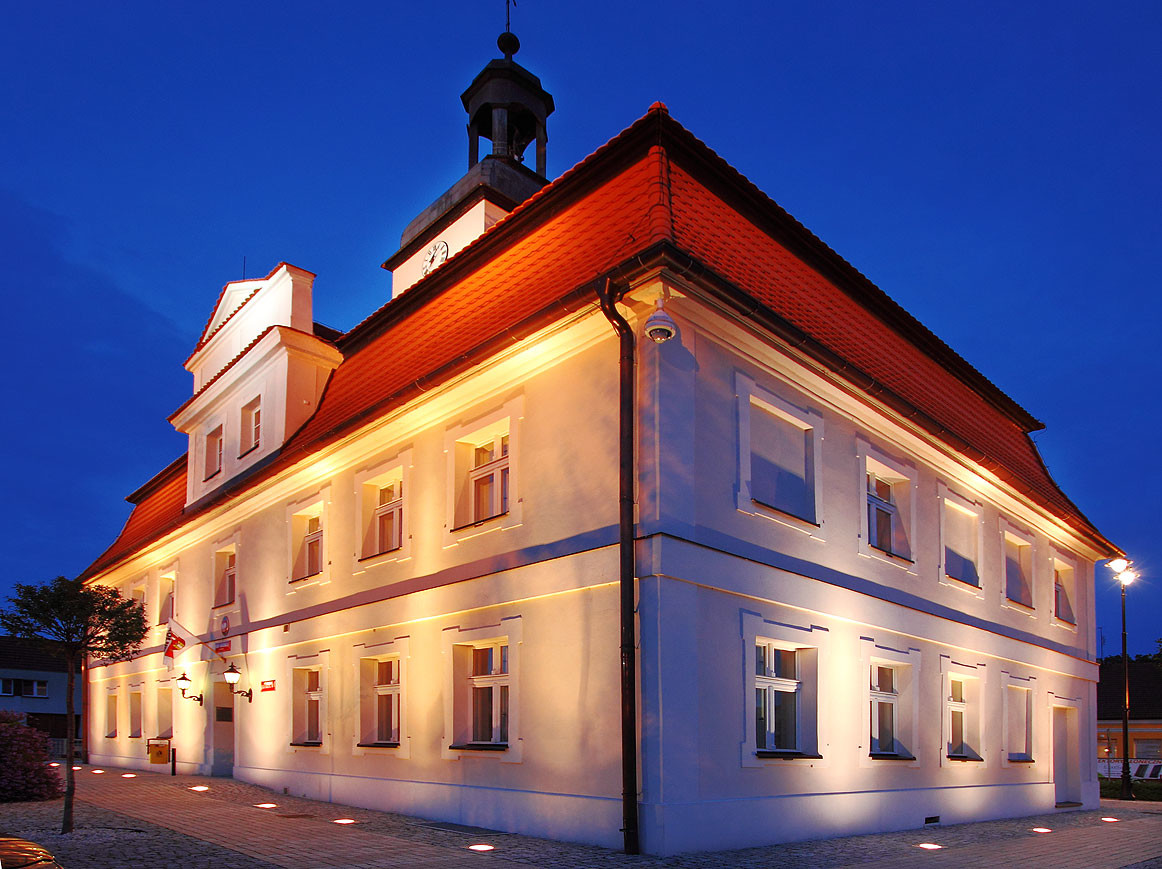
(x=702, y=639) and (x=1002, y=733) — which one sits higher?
(x=702, y=639)

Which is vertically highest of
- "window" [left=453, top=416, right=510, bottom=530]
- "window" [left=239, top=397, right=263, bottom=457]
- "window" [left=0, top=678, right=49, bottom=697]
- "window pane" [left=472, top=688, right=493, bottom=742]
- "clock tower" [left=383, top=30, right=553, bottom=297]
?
"clock tower" [left=383, top=30, right=553, bottom=297]

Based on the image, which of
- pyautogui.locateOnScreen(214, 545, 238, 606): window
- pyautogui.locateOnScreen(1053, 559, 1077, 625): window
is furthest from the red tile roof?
pyautogui.locateOnScreen(1053, 559, 1077, 625): window

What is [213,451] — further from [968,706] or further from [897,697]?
[968,706]

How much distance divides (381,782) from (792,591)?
6960mm

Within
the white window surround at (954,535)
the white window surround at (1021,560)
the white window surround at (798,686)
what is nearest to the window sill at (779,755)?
the white window surround at (798,686)

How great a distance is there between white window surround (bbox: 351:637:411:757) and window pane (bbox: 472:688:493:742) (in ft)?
4.86

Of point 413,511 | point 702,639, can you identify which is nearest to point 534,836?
point 702,639

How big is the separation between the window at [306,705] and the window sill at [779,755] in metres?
8.81

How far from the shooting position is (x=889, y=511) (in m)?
15.9

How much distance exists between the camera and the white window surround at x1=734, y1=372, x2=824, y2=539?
12.2 m

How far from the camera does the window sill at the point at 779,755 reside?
1157 cm

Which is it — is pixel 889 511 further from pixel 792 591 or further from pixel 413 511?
pixel 413 511

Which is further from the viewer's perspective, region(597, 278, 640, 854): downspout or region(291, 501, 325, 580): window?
region(291, 501, 325, 580): window

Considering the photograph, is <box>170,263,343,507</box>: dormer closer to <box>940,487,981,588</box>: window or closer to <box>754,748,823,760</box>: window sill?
<box>754,748,823,760</box>: window sill
